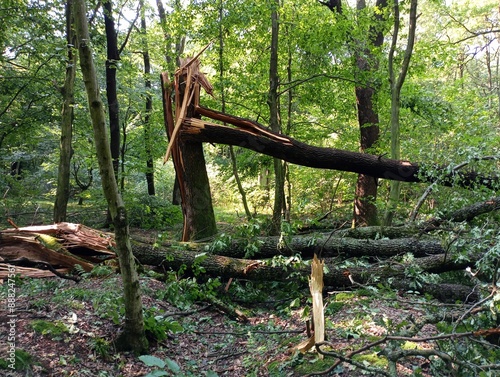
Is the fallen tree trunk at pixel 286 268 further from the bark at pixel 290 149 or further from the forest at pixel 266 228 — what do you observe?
the bark at pixel 290 149

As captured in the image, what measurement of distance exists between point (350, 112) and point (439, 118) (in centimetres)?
247

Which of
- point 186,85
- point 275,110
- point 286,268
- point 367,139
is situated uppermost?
point 186,85

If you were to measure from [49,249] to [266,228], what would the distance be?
14.7ft

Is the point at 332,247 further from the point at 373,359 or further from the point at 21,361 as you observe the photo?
the point at 21,361

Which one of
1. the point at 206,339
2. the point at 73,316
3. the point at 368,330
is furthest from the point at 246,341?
the point at 73,316

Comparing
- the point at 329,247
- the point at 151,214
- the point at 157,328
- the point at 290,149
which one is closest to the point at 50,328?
the point at 157,328

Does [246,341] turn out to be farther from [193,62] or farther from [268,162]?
[268,162]

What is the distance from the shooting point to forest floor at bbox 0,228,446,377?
300cm

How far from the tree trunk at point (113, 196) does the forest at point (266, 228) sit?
0.06ft

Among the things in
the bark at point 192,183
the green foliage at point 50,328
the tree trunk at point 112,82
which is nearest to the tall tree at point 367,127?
the bark at point 192,183

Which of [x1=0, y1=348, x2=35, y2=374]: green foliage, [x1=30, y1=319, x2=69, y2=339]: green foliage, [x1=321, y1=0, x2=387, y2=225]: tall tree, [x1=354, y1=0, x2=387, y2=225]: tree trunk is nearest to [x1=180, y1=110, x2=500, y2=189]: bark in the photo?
[x1=321, y1=0, x2=387, y2=225]: tall tree

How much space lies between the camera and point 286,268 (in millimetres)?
5039

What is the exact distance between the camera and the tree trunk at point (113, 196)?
274 cm

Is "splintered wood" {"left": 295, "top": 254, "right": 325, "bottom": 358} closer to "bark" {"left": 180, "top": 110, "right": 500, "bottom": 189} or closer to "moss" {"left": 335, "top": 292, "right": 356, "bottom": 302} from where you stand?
"moss" {"left": 335, "top": 292, "right": 356, "bottom": 302}
